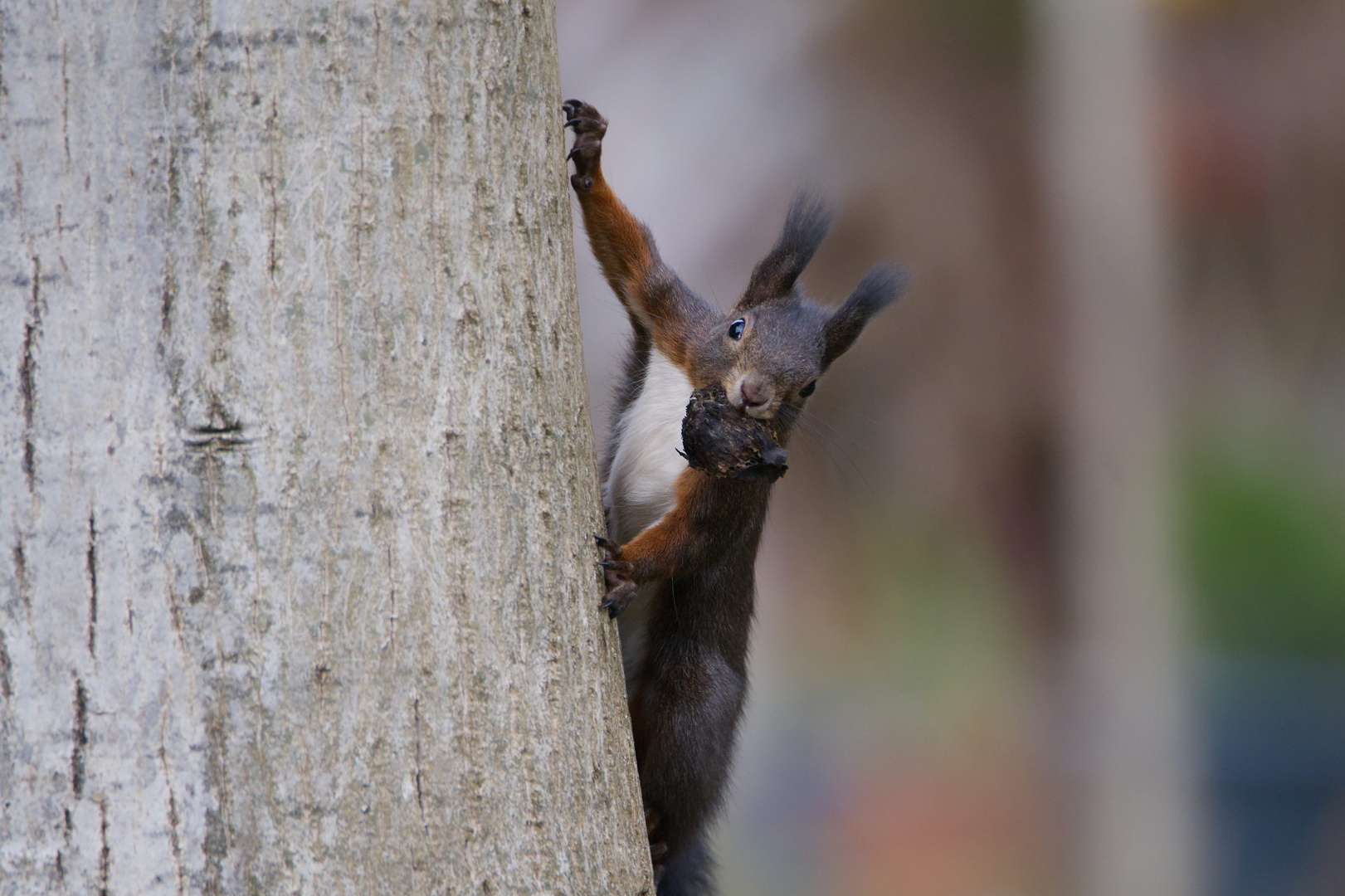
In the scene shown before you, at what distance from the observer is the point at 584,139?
6.81 feet

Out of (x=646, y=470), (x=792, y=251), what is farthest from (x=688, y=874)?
(x=792, y=251)

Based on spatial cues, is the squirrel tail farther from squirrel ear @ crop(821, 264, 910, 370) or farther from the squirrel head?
squirrel ear @ crop(821, 264, 910, 370)

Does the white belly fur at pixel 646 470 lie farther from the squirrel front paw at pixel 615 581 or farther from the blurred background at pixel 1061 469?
the blurred background at pixel 1061 469

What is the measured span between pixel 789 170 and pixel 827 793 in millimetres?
2558

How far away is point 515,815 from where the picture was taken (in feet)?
4.40

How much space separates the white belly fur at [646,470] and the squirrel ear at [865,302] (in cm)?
32

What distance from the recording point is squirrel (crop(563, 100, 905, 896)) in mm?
2164

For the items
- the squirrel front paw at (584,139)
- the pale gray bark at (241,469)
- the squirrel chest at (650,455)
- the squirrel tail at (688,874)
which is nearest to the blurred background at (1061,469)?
the squirrel tail at (688,874)

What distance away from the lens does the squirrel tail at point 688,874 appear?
2.37 m

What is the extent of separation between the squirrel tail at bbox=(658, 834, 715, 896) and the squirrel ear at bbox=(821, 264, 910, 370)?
1.01m

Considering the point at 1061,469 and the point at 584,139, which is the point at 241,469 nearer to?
the point at 584,139

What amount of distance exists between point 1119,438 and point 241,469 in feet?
14.3

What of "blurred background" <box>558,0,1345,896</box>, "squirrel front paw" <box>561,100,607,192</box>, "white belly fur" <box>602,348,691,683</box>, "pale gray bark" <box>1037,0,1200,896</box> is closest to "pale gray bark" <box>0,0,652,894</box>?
"squirrel front paw" <box>561,100,607,192</box>

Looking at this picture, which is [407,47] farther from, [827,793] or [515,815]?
[827,793]
